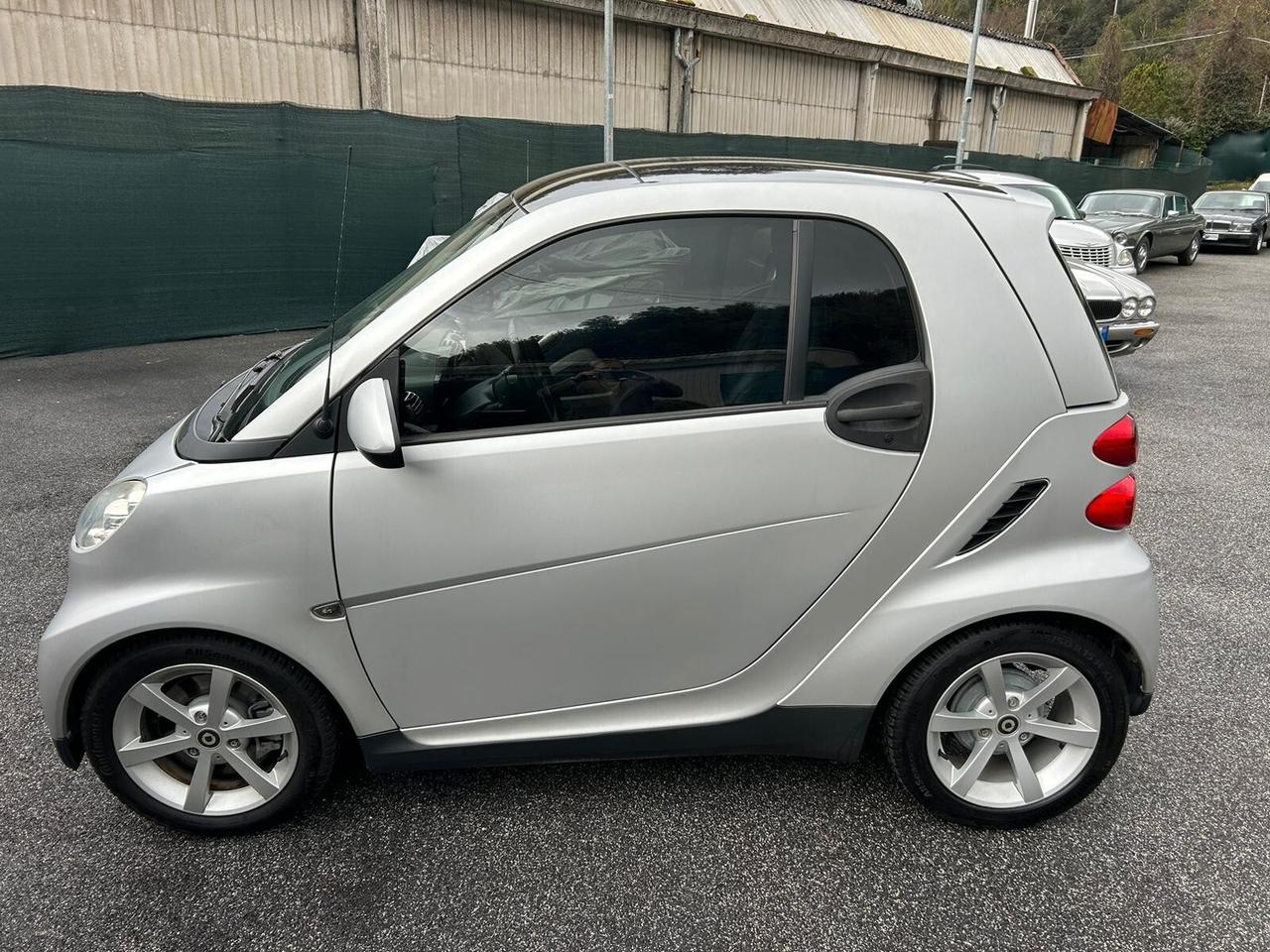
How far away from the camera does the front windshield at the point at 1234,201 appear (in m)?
23.2

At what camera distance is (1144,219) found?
55.1 ft

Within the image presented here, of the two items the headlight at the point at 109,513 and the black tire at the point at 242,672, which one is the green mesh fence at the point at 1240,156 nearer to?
the black tire at the point at 242,672

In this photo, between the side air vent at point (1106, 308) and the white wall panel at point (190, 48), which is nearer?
the side air vent at point (1106, 308)

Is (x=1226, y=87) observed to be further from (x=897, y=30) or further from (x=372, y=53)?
(x=372, y=53)

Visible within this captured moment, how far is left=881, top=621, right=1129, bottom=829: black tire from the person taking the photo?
2.43m

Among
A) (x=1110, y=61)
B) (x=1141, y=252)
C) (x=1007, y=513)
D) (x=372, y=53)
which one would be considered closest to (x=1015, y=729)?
(x=1007, y=513)

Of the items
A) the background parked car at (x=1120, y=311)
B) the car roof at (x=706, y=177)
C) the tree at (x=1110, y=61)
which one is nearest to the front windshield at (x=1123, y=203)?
the background parked car at (x=1120, y=311)

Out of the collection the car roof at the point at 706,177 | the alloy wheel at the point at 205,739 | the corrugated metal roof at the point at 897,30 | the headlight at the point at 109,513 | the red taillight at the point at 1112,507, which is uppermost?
the corrugated metal roof at the point at 897,30

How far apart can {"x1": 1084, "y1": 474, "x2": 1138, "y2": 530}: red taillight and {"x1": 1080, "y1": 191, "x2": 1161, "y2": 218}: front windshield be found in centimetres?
1711

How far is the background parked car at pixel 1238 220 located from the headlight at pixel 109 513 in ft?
83.6

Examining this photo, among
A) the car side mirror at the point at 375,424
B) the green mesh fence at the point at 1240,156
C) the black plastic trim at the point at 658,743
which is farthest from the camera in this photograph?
the green mesh fence at the point at 1240,156

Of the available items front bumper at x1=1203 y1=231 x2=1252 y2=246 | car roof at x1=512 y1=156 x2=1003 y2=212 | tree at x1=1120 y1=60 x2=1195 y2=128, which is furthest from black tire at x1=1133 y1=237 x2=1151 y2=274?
tree at x1=1120 y1=60 x2=1195 y2=128

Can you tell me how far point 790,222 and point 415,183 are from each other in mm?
9927

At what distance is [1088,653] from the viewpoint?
246 cm
